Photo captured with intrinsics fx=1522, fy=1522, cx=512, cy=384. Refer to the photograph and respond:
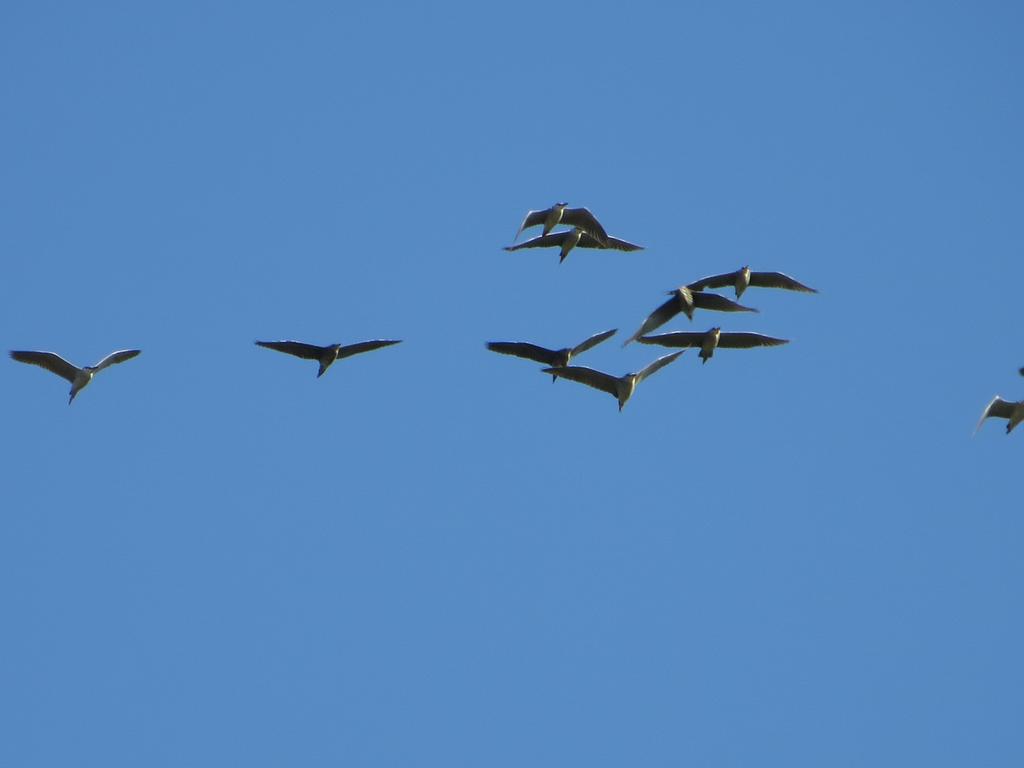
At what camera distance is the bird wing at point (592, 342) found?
2697cm

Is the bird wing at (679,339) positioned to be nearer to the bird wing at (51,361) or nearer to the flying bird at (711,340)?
the flying bird at (711,340)

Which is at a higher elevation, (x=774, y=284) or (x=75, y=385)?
(x=774, y=284)

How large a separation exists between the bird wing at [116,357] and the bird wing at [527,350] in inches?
283

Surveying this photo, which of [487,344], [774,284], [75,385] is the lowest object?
[75,385]

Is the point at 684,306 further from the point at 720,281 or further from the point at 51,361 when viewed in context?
the point at 51,361

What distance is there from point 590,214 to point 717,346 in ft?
13.5

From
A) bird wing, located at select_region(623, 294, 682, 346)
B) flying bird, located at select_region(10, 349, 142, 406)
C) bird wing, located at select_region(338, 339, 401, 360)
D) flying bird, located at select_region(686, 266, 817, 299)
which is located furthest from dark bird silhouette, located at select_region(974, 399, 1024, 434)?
flying bird, located at select_region(10, 349, 142, 406)

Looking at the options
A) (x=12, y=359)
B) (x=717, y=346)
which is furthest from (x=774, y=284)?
(x=12, y=359)

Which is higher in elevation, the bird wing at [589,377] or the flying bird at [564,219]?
the flying bird at [564,219]

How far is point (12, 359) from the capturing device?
30219mm

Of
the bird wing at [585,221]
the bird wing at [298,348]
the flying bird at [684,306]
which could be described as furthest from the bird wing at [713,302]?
the bird wing at [298,348]

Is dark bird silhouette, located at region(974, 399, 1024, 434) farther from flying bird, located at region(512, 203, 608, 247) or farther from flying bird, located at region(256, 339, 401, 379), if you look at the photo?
flying bird, located at region(256, 339, 401, 379)

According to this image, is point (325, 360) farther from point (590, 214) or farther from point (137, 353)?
point (590, 214)

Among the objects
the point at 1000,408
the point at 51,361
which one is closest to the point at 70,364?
the point at 51,361
